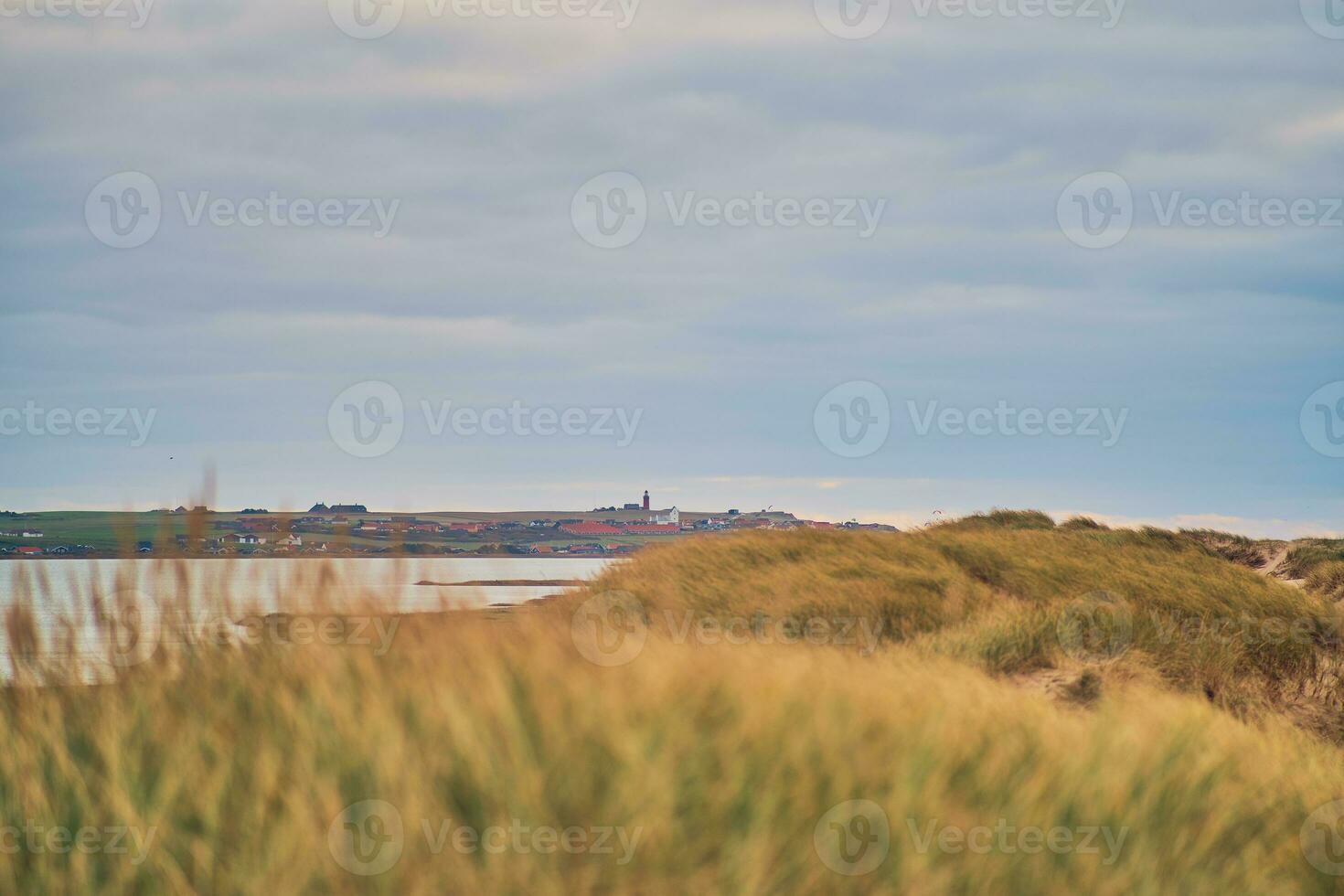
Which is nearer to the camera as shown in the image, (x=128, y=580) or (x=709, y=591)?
(x=128, y=580)

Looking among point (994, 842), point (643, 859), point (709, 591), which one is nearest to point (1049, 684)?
point (709, 591)

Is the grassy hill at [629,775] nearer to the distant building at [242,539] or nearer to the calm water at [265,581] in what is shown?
the calm water at [265,581]

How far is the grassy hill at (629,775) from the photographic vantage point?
17.3 ft

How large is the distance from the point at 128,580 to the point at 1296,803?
7.86 metres

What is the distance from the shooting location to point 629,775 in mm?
5559

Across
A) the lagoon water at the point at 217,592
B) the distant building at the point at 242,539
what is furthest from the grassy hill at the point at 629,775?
the distant building at the point at 242,539

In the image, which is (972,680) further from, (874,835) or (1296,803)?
(874,835)

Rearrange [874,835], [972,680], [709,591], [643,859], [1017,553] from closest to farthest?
[643,859] → [874,835] → [972,680] → [709,591] → [1017,553]

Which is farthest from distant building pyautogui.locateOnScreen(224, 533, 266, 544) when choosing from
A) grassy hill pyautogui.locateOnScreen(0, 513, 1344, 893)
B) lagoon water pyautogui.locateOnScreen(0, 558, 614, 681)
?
grassy hill pyautogui.locateOnScreen(0, 513, 1344, 893)

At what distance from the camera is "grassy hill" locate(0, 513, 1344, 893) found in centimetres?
528

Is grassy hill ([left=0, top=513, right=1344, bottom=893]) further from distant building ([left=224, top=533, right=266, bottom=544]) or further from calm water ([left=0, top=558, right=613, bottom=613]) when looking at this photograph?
distant building ([left=224, top=533, right=266, bottom=544])

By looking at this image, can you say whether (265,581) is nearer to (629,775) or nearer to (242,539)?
(242,539)

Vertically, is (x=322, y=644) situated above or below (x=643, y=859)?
above

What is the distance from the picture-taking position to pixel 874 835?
5.72 m
